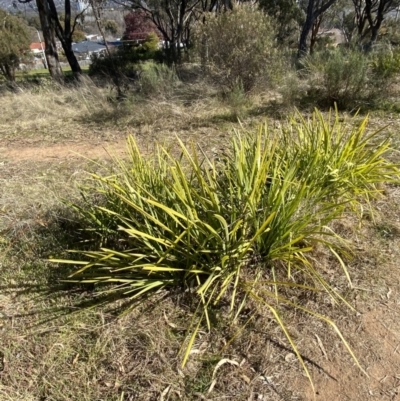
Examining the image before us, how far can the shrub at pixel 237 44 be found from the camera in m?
5.25

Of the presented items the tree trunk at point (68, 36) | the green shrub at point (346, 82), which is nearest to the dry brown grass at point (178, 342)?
the green shrub at point (346, 82)

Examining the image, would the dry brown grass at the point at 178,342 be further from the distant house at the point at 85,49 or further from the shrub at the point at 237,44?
the distant house at the point at 85,49

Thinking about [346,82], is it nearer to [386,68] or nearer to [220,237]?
[386,68]

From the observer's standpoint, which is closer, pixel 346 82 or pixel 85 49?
pixel 346 82

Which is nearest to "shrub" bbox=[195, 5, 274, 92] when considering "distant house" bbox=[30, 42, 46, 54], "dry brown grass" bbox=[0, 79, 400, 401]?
"dry brown grass" bbox=[0, 79, 400, 401]

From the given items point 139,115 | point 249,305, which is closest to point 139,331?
point 249,305

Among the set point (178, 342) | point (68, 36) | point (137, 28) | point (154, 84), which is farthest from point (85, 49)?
point (178, 342)

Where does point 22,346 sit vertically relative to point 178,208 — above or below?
below

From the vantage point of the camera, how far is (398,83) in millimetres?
5109

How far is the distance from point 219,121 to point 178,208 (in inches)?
138

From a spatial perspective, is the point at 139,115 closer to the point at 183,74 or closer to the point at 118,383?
the point at 183,74

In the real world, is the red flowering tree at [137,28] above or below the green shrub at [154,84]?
above

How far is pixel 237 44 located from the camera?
5367 millimetres

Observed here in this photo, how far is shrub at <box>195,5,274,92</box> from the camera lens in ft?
17.2
